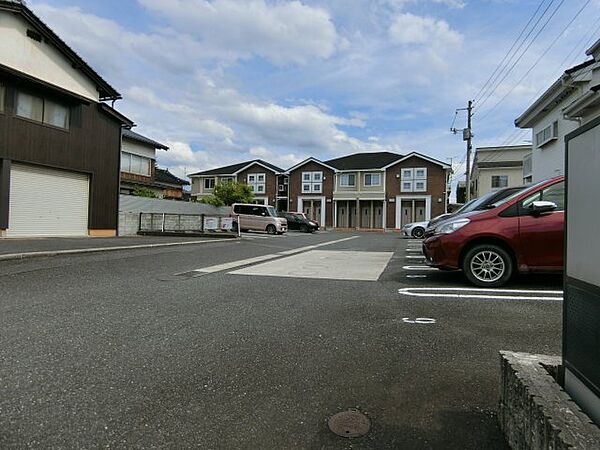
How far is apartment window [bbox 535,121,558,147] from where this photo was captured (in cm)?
1873

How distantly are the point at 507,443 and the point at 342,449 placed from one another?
0.82 meters

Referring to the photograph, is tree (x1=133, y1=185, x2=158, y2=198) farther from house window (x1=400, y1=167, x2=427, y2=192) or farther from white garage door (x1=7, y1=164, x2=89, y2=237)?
house window (x1=400, y1=167, x2=427, y2=192)

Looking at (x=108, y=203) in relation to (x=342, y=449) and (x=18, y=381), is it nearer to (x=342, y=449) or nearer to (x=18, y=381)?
(x=18, y=381)

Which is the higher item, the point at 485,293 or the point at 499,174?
the point at 499,174

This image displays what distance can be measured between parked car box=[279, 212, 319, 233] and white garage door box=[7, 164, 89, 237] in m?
17.1

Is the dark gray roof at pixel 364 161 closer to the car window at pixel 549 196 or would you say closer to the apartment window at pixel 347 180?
the apartment window at pixel 347 180

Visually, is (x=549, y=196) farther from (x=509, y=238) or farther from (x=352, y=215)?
(x=352, y=215)

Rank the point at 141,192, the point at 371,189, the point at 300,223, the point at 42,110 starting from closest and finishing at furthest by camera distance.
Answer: the point at 42,110, the point at 141,192, the point at 300,223, the point at 371,189

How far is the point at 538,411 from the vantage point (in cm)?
168

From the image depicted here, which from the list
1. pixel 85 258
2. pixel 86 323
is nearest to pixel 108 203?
pixel 85 258

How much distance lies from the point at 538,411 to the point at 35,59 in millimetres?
18164

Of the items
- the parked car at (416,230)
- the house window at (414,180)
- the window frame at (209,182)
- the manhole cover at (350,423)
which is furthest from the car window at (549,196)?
the window frame at (209,182)

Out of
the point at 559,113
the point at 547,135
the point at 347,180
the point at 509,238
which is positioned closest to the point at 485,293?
the point at 509,238

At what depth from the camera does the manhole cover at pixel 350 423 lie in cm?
214
